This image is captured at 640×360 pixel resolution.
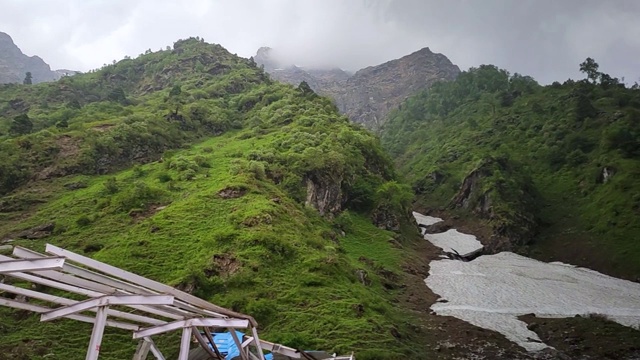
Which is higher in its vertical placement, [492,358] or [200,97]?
[200,97]

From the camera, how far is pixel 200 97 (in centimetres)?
10175

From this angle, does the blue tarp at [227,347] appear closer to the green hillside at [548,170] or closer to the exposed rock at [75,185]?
the exposed rock at [75,185]

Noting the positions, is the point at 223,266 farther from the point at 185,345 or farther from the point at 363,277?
the point at 185,345

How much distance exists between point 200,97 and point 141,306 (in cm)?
9884

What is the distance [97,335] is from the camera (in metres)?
7.43

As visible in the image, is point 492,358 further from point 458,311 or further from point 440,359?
point 458,311

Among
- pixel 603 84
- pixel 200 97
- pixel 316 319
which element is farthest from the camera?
pixel 603 84

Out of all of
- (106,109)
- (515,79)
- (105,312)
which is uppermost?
(515,79)

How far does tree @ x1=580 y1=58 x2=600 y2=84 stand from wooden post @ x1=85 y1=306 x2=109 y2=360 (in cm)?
13814

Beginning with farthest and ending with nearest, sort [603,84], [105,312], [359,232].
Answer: [603,84]
[359,232]
[105,312]

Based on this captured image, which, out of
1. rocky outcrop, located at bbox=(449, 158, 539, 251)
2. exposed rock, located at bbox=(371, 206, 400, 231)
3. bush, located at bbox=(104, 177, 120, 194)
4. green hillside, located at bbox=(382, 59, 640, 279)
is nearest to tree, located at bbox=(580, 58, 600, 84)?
green hillside, located at bbox=(382, 59, 640, 279)

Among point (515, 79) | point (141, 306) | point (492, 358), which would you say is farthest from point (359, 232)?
point (515, 79)

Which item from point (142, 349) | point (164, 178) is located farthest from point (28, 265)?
point (164, 178)

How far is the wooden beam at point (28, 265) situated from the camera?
650 cm
